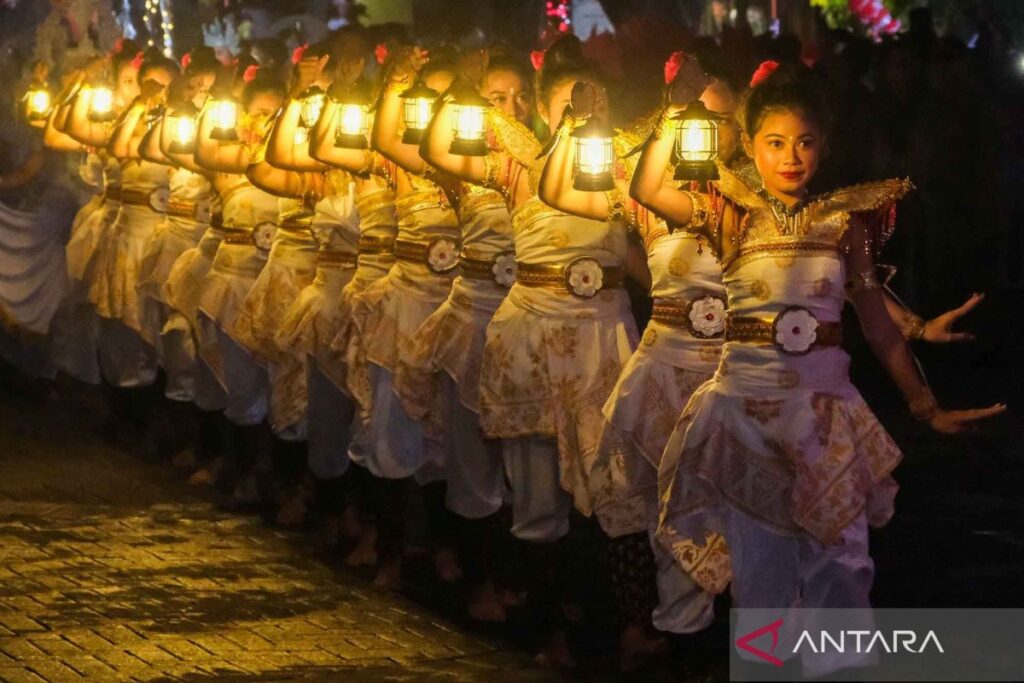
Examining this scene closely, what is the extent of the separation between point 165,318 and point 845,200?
6.70 meters

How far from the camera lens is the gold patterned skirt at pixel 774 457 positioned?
7.06 m

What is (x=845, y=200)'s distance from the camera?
23.8 ft

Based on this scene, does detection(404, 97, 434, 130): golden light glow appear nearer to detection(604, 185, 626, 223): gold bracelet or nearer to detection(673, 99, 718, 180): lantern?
detection(604, 185, 626, 223): gold bracelet

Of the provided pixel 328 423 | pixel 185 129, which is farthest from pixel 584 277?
pixel 185 129

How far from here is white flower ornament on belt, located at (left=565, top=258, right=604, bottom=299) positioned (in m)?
8.55

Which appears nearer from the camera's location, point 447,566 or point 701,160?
point 701,160

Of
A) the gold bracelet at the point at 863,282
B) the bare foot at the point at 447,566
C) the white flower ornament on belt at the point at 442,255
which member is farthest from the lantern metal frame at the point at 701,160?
the bare foot at the point at 447,566

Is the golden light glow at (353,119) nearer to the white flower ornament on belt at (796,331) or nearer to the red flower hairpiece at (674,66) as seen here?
the red flower hairpiece at (674,66)

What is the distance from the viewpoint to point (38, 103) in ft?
50.9

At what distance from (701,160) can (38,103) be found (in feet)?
29.3

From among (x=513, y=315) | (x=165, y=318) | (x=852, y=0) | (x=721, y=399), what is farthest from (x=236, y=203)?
(x=852, y=0)

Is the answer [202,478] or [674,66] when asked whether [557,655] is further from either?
[202,478]

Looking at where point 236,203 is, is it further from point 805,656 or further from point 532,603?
point 805,656

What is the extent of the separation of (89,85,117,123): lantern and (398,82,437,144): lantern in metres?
4.73
